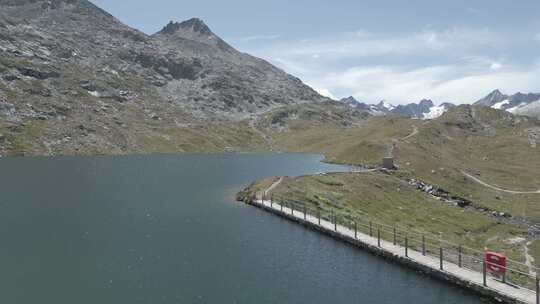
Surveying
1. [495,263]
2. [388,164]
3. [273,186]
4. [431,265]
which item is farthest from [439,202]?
[495,263]

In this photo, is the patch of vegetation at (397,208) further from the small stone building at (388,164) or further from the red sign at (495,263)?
the red sign at (495,263)

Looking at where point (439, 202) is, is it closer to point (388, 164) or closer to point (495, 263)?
point (388, 164)

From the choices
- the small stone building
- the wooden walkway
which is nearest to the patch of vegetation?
the wooden walkway

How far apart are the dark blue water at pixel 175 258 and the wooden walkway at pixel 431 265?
1.15m

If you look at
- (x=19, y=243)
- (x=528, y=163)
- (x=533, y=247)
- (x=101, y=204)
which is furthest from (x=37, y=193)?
(x=528, y=163)

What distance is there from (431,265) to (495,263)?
257 inches

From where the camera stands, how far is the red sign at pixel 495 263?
1692 inches

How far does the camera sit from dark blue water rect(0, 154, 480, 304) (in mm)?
42812

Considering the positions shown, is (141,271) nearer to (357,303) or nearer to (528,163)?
(357,303)

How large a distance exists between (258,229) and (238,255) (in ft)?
47.5

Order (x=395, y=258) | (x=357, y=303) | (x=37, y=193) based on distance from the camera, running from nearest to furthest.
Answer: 1. (x=357, y=303)
2. (x=395, y=258)
3. (x=37, y=193)

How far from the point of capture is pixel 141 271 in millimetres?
48438

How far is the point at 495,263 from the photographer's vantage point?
143 feet

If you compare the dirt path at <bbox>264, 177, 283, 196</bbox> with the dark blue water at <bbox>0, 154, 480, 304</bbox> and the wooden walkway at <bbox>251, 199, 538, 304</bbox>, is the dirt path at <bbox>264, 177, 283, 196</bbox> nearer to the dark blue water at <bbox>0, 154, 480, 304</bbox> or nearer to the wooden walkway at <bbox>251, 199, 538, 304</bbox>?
the dark blue water at <bbox>0, 154, 480, 304</bbox>
